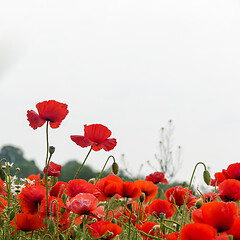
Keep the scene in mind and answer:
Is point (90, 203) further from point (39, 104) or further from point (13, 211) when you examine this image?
point (39, 104)

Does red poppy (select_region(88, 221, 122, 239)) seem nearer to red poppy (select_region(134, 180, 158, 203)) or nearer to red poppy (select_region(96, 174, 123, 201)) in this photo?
red poppy (select_region(96, 174, 123, 201))

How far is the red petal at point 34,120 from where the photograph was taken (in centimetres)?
169

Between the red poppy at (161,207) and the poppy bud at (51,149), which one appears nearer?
the poppy bud at (51,149)

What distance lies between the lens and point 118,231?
52.8 inches

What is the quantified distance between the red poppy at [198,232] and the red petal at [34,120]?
97cm

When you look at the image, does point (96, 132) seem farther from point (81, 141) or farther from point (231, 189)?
point (231, 189)

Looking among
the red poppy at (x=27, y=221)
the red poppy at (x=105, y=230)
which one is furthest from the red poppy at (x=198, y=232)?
the red poppy at (x=27, y=221)

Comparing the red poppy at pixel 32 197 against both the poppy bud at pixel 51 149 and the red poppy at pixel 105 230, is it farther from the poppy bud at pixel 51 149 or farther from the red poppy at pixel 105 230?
the red poppy at pixel 105 230

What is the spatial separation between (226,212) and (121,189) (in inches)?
30.5

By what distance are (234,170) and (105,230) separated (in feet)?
2.43

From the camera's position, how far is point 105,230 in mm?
1352

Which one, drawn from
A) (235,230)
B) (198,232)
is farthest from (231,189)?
(198,232)

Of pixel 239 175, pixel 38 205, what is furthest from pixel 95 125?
pixel 239 175

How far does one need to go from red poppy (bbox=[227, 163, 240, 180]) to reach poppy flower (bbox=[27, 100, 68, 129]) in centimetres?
79
